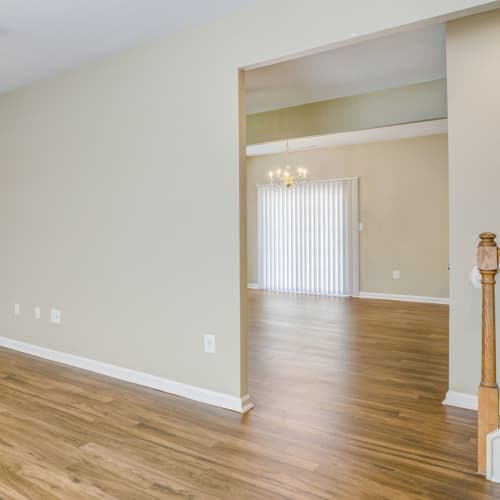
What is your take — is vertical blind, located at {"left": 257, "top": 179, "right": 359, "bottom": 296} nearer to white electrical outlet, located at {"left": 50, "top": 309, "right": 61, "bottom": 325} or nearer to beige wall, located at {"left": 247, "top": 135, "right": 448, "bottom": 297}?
beige wall, located at {"left": 247, "top": 135, "right": 448, "bottom": 297}

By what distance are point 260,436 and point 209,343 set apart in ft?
2.48

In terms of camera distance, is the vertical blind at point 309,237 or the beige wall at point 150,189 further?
the vertical blind at point 309,237

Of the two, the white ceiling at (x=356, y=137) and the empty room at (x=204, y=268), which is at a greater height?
the white ceiling at (x=356, y=137)

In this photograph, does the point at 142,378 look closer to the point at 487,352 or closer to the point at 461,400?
the point at 461,400

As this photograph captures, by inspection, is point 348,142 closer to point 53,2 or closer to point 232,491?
point 53,2

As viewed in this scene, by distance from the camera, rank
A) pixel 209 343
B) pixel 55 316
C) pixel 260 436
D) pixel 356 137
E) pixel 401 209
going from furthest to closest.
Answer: pixel 401 209, pixel 356 137, pixel 55 316, pixel 209 343, pixel 260 436

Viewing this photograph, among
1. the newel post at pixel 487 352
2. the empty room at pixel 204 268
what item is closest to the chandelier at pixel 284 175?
the empty room at pixel 204 268

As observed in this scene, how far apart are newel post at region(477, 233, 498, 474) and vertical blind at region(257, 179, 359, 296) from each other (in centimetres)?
556

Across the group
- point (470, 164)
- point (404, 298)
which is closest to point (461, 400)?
point (470, 164)

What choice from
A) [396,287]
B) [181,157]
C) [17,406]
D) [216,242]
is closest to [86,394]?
[17,406]

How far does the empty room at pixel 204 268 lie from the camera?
2232 millimetres

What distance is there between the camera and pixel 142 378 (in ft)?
11.2

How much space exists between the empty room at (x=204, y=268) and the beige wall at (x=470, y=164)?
1 cm

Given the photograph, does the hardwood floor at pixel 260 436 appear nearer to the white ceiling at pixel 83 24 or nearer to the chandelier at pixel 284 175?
the white ceiling at pixel 83 24
